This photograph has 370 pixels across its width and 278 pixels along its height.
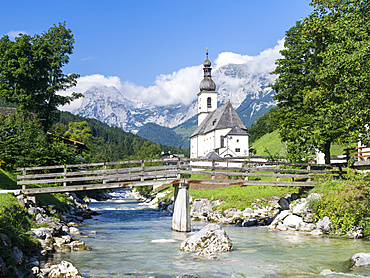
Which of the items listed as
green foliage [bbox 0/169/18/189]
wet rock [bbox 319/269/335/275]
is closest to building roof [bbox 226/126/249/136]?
green foliage [bbox 0/169/18/189]

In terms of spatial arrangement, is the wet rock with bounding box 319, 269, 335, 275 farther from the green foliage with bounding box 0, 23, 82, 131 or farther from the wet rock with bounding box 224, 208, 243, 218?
the green foliage with bounding box 0, 23, 82, 131

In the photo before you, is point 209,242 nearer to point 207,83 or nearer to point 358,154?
point 358,154

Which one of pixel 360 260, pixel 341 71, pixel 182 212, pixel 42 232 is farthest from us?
pixel 182 212

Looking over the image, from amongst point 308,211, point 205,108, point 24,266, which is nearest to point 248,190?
point 308,211

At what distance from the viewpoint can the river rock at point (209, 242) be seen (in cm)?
1769

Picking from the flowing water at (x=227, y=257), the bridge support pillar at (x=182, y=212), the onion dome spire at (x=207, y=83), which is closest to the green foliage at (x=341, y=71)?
the flowing water at (x=227, y=257)

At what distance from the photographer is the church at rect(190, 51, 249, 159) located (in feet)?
293

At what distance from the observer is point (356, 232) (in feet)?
69.5

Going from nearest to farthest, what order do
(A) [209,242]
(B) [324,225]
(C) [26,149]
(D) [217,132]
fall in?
(A) [209,242], (B) [324,225], (C) [26,149], (D) [217,132]

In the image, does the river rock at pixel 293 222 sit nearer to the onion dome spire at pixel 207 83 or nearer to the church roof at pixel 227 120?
the church roof at pixel 227 120

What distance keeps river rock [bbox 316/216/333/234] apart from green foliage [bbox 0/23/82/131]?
2983cm

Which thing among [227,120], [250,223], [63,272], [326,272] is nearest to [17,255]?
[63,272]

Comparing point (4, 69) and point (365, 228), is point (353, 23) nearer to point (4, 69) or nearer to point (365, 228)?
point (365, 228)

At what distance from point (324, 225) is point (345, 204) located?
1871mm
